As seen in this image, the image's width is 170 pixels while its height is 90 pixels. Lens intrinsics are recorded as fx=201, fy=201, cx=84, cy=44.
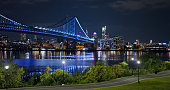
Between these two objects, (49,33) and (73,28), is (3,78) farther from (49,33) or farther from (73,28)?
(73,28)

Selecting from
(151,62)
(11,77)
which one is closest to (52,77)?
(11,77)

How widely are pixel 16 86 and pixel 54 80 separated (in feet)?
8.29

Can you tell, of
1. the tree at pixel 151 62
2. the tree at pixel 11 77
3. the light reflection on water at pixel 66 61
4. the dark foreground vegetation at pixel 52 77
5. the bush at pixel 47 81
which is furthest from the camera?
the light reflection on water at pixel 66 61

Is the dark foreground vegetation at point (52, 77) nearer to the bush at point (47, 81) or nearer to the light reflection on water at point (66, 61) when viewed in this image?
the bush at point (47, 81)

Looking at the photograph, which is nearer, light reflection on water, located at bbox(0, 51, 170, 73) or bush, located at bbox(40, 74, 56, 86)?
bush, located at bbox(40, 74, 56, 86)

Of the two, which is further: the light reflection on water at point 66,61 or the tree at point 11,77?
the light reflection on water at point 66,61

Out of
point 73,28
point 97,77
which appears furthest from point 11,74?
point 73,28

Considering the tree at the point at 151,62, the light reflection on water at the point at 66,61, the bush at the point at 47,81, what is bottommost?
the light reflection on water at the point at 66,61

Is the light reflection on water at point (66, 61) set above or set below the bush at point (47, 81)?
below

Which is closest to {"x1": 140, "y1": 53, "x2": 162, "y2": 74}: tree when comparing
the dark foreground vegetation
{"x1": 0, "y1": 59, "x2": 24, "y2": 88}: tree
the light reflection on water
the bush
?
the dark foreground vegetation

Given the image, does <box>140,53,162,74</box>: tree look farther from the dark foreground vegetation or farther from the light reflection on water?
the light reflection on water

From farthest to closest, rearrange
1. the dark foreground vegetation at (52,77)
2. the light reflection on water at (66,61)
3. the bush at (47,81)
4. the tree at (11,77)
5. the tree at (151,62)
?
the light reflection on water at (66,61)
the tree at (151,62)
the bush at (47,81)
the dark foreground vegetation at (52,77)
the tree at (11,77)

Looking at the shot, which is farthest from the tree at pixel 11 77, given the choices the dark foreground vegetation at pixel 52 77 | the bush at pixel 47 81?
the bush at pixel 47 81

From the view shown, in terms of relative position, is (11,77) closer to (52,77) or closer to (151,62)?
(52,77)
